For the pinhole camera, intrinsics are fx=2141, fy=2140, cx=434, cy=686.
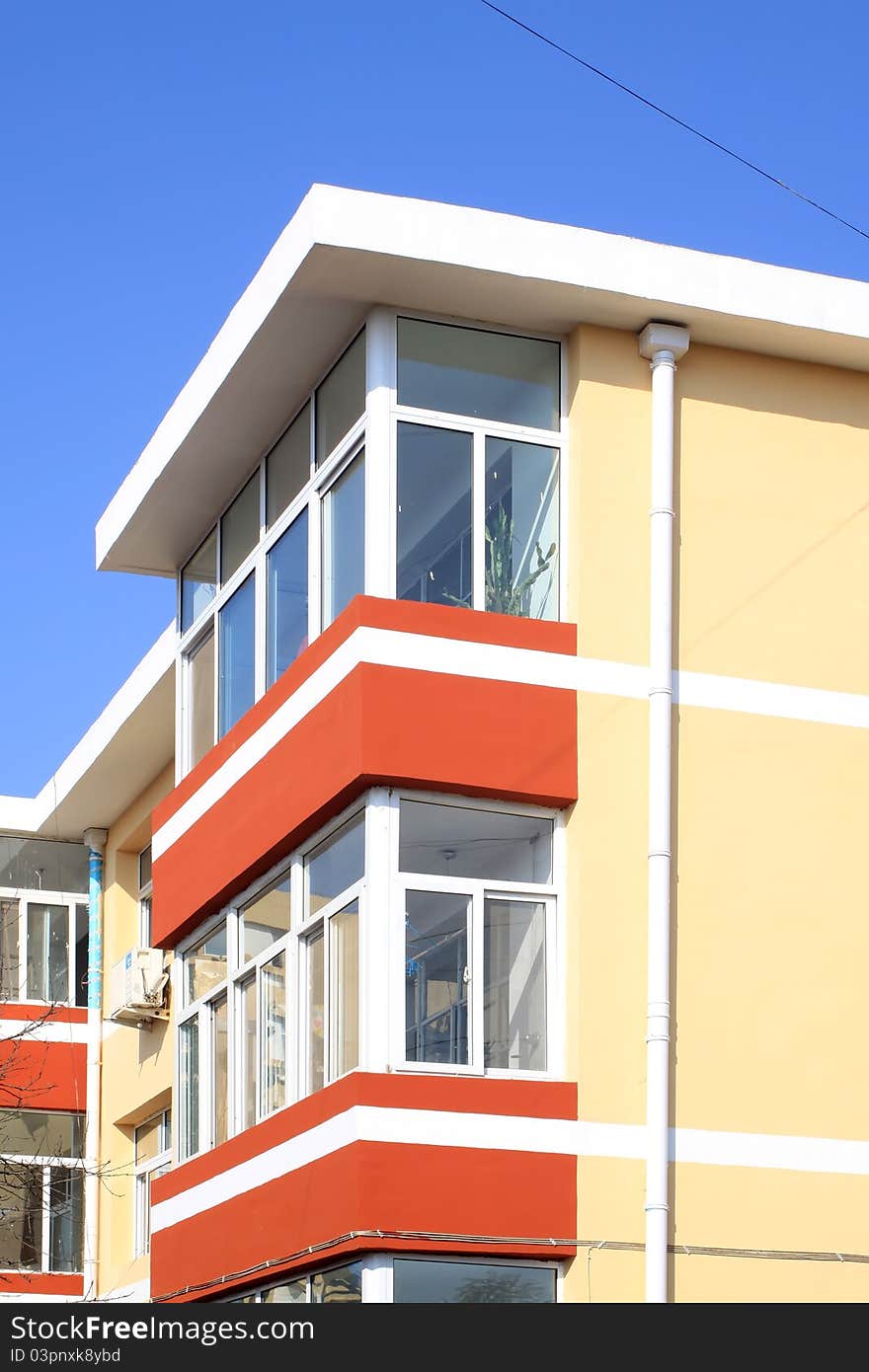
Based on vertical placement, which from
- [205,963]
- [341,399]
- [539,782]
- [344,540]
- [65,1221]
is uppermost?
[341,399]

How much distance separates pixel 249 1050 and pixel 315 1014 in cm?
134

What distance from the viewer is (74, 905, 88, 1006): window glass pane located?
2377cm

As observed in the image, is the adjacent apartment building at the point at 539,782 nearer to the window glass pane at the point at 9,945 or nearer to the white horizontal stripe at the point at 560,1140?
the white horizontal stripe at the point at 560,1140

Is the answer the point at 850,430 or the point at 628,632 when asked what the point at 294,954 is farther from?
the point at 850,430

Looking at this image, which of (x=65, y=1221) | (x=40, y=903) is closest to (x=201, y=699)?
(x=40, y=903)

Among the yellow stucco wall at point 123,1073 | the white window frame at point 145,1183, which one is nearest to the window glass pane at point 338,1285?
the yellow stucco wall at point 123,1073

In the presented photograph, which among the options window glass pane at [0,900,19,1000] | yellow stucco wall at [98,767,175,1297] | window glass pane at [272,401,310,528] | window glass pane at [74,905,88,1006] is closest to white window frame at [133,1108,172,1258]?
yellow stucco wall at [98,767,175,1297]

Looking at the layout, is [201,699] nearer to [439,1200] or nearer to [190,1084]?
[190,1084]

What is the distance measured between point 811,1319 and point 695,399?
5647 millimetres

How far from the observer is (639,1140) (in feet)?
40.0

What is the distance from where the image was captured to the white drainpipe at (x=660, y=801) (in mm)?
11984

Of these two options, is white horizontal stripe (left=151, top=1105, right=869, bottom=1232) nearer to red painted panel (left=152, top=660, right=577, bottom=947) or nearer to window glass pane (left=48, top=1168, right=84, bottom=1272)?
red painted panel (left=152, top=660, right=577, bottom=947)

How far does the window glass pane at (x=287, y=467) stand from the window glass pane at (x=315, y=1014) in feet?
10.4

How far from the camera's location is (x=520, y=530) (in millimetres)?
13289
